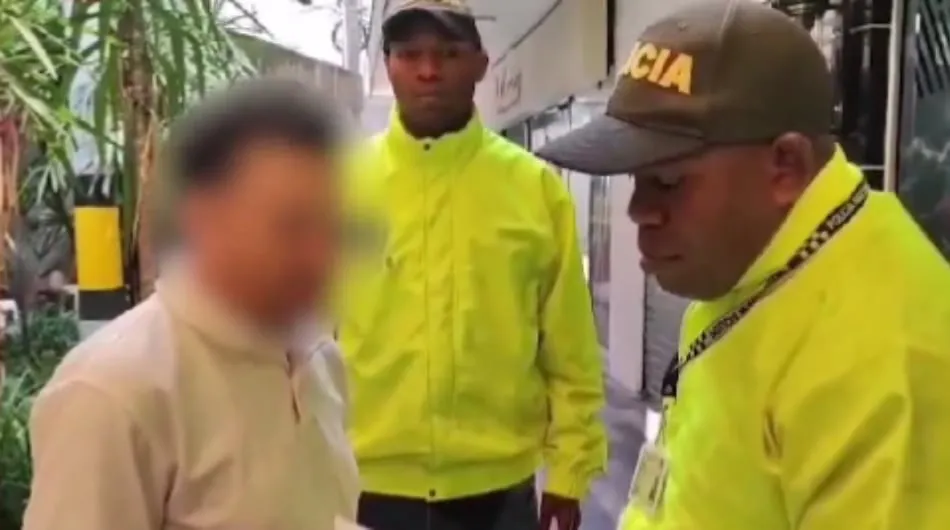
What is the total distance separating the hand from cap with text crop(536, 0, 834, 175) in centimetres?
114

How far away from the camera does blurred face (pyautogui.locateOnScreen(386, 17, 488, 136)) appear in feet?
6.35

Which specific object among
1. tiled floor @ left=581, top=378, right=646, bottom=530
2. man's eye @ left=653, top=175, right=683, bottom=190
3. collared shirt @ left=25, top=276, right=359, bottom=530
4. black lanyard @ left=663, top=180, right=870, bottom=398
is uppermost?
man's eye @ left=653, top=175, right=683, bottom=190

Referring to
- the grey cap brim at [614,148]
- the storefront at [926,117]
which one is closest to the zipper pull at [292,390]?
the grey cap brim at [614,148]

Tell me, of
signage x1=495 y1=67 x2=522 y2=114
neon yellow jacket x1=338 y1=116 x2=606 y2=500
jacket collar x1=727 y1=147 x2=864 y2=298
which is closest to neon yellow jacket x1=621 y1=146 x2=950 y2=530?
jacket collar x1=727 y1=147 x2=864 y2=298

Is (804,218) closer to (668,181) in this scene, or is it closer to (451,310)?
(668,181)

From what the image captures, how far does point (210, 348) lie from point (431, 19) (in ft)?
3.68

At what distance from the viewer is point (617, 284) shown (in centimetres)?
636

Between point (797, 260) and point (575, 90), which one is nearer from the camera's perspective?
point (797, 260)

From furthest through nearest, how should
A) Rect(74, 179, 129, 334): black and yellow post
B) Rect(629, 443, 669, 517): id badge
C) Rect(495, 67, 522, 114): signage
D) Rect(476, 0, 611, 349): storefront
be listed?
Rect(495, 67, 522, 114): signage → Rect(476, 0, 611, 349): storefront → Rect(74, 179, 129, 334): black and yellow post → Rect(629, 443, 669, 517): id badge

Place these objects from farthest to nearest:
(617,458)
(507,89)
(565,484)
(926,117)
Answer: (507,89) → (617,458) → (926,117) → (565,484)

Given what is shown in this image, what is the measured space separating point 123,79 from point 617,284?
455 cm

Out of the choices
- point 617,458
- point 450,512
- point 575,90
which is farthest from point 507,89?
point 450,512

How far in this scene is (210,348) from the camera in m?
0.94

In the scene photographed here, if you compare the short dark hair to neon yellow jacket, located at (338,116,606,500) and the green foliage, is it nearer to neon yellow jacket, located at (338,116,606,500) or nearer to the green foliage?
neon yellow jacket, located at (338,116,606,500)
